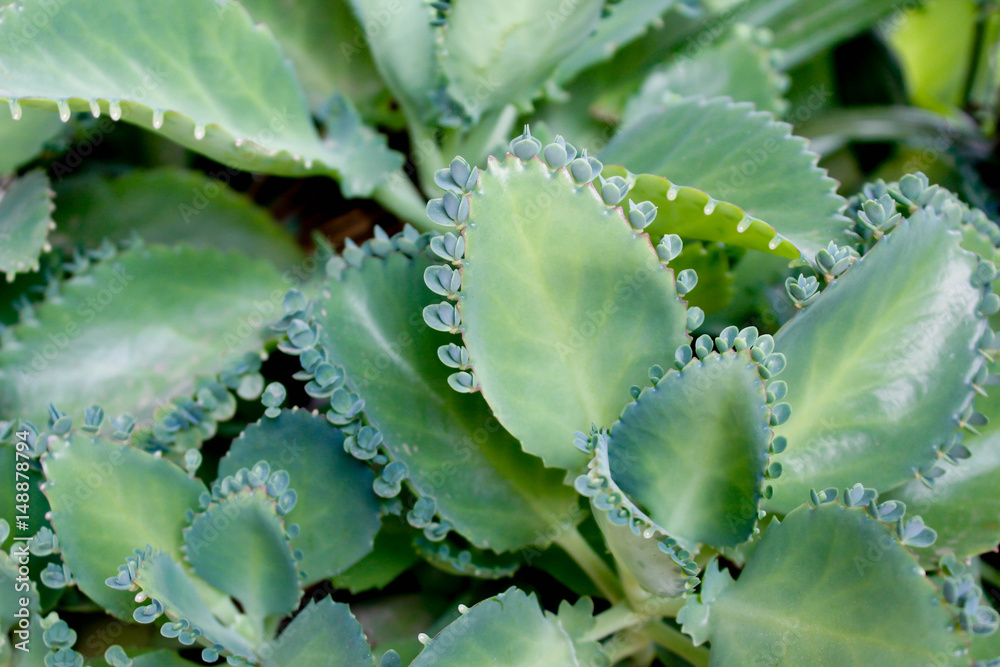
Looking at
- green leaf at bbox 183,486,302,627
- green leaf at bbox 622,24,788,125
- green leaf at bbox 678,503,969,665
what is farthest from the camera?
green leaf at bbox 622,24,788,125

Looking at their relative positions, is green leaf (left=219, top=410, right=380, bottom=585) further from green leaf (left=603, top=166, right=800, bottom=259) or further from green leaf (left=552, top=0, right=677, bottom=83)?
green leaf (left=552, top=0, right=677, bottom=83)

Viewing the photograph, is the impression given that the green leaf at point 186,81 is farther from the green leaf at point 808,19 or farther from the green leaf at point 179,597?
the green leaf at point 808,19

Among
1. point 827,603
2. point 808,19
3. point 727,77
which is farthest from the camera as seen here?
point 808,19

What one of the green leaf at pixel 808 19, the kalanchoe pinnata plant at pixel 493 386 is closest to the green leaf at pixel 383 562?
the kalanchoe pinnata plant at pixel 493 386

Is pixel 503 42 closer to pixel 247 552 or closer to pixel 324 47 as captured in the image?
pixel 324 47

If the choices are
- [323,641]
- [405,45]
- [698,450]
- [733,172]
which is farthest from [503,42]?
[323,641]

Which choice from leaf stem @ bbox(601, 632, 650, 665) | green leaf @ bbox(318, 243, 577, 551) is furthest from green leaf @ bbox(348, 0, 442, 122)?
leaf stem @ bbox(601, 632, 650, 665)
